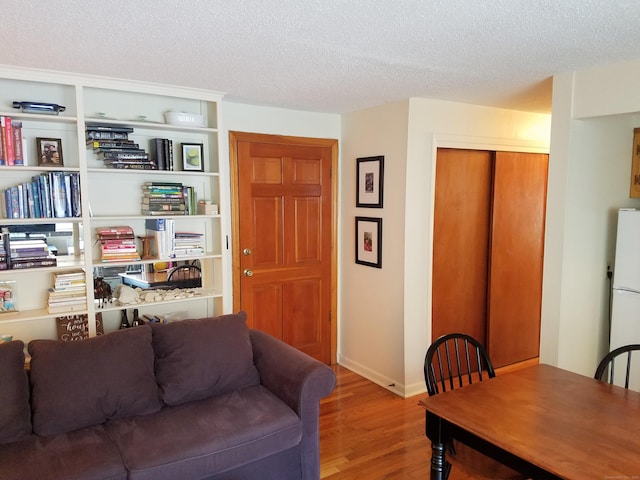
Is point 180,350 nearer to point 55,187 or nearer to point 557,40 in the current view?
point 55,187

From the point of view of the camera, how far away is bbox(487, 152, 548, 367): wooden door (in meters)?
4.09

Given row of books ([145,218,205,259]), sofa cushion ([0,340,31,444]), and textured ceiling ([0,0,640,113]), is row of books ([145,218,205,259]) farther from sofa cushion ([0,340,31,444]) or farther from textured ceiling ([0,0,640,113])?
sofa cushion ([0,340,31,444])

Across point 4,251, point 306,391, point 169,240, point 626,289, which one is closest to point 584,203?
point 626,289

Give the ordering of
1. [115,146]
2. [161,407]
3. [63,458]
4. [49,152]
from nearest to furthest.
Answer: [63,458]
[161,407]
[49,152]
[115,146]

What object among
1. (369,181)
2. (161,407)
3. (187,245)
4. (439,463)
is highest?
(369,181)

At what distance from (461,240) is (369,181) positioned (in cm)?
92

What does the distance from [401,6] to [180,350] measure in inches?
80.9

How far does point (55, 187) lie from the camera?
2875 millimetres

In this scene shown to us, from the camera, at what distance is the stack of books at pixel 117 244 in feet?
10.2

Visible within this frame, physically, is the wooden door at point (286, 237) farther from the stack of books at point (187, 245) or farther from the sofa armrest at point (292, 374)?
the sofa armrest at point (292, 374)

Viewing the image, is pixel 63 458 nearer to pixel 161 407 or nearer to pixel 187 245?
pixel 161 407

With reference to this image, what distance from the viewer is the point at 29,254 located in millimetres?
2850

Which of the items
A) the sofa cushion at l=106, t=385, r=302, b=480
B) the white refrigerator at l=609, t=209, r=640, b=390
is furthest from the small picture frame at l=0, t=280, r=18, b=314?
the white refrigerator at l=609, t=209, r=640, b=390

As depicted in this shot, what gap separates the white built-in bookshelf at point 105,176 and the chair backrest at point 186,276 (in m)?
0.07
